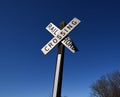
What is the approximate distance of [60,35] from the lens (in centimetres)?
358

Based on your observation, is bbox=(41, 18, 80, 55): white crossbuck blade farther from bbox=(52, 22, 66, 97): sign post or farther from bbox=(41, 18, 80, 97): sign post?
bbox=(52, 22, 66, 97): sign post

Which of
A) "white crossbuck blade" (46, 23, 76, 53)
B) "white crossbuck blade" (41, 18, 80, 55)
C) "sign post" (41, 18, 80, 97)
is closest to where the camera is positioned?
"sign post" (41, 18, 80, 97)

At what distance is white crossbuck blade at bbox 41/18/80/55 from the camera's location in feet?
11.7

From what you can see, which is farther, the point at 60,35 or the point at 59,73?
the point at 60,35

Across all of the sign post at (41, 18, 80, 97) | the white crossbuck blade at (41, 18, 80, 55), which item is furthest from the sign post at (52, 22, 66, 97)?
the white crossbuck blade at (41, 18, 80, 55)

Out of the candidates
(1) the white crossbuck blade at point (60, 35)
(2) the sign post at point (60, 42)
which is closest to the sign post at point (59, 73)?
(2) the sign post at point (60, 42)

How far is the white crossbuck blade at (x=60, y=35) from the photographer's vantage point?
356 centimetres

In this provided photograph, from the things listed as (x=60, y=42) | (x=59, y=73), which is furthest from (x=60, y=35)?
(x=59, y=73)

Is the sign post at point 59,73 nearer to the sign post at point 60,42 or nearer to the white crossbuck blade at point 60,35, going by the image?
the sign post at point 60,42

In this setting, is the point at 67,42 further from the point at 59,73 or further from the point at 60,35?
the point at 59,73

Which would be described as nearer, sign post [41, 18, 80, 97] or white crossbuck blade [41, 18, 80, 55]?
sign post [41, 18, 80, 97]

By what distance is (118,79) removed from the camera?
6325 cm

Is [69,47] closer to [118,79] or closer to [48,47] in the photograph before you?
[48,47]

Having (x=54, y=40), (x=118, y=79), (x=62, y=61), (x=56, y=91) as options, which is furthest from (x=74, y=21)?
(x=118, y=79)
